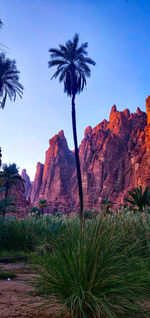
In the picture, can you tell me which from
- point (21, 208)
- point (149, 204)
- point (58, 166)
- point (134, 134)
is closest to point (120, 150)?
point (134, 134)

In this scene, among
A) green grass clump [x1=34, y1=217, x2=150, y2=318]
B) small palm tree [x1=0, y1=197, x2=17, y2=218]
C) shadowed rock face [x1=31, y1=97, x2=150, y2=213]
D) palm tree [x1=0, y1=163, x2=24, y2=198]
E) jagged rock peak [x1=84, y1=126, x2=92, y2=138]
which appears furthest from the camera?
jagged rock peak [x1=84, y1=126, x2=92, y2=138]

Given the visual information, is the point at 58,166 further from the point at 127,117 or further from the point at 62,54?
the point at 62,54

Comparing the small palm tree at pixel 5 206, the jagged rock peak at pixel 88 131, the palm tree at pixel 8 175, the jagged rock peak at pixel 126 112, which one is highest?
the jagged rock peak at pixel 126 112

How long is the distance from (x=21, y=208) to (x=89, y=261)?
2031 inches

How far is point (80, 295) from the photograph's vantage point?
203 cm

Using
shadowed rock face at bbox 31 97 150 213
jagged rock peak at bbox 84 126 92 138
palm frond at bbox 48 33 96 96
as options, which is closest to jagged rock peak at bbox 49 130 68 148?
shadowed rock face at bbox 31 97 150 213

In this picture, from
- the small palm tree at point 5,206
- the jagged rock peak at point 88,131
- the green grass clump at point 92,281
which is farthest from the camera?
the jagged rock peak at point 88,131

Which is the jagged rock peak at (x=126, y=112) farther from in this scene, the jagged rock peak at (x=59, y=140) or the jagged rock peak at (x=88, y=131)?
the jagged rock peak at (x=59, y=140)

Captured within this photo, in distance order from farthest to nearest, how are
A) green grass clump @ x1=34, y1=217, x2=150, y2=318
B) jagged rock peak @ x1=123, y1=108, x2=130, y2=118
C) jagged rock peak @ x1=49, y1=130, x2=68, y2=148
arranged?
1. jagged rock peak @ x1=49, y1=130, x2=68, y2=148
2. jagged rock peak @ x1=123, y1=108, x2=130, y2=118
3. green grass clump @ x1=34, y1=217, x2=150, y2=318

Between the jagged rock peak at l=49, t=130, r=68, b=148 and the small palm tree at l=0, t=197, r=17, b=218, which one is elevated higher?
the jagged rock peak at l=49, t=130, r=68, b=148

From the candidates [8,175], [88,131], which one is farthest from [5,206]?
[88,131]

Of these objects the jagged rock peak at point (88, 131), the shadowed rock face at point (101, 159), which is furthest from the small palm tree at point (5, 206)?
the jagged rock peak at point (88, 131)

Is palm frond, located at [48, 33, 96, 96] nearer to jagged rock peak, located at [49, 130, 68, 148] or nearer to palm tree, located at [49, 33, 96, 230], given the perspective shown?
palm tree, located at [49, 33, 96, 230]

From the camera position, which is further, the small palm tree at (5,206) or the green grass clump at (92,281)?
the small palm tree at (5,206)
